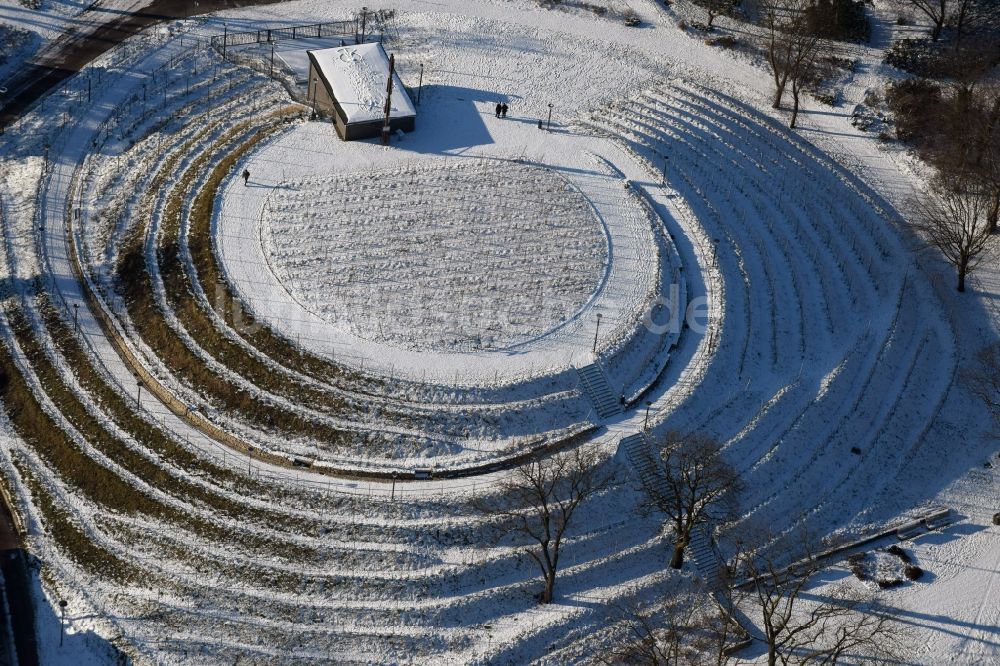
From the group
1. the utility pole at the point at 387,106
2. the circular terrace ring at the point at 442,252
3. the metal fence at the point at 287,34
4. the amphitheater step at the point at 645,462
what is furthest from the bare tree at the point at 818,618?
the metal fence at the point at 287,34

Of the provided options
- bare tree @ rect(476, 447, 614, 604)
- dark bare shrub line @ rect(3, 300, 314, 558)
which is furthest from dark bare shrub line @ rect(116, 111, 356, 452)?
bare tree @ rect(476, 447, 614, 604)

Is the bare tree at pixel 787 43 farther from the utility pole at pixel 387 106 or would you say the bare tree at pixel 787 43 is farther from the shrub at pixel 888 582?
the shrub at pixel 888 582

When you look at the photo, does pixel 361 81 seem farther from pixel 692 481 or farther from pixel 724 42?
pixel 692 481

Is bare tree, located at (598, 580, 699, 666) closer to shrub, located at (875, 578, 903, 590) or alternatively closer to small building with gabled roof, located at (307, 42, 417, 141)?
shrub, located at (875, 578, 903, 590)

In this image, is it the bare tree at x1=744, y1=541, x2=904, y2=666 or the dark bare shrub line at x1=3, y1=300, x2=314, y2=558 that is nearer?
the bare tree at x1=744, y1=541, x2=904, y2=666

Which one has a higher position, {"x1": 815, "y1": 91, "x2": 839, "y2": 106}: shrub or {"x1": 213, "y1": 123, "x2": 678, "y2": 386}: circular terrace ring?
{"x1": 815, "y1": 91, "x2": 839, "y2": 106}: shrub

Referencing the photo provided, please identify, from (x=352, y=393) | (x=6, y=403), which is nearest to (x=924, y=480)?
(x=352, y=393)
